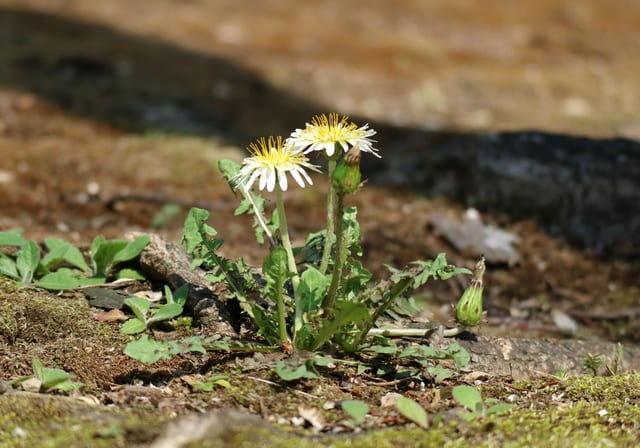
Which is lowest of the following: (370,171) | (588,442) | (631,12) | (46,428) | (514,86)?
(46,428)

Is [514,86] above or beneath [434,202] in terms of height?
above

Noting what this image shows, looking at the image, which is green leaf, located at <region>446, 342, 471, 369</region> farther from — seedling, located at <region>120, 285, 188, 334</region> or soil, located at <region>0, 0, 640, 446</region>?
seedling, located at <region>120, 285, 188, 334</region>

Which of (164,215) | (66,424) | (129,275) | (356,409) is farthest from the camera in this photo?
(164,215)

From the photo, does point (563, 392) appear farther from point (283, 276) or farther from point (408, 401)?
point (283, 276)

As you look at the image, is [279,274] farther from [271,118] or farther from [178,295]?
[271,118]

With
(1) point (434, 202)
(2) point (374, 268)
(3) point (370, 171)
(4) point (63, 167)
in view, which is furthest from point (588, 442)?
(4) point (63, 167)

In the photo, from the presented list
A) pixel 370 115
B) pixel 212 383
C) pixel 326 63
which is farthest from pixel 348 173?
pixel 326 63

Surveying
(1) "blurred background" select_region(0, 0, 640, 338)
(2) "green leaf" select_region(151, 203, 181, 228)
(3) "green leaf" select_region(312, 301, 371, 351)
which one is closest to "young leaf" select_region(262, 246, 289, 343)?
(3) "green leaf" select_region(312, 301, 371, 351)
